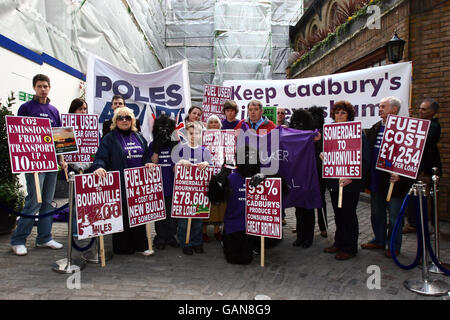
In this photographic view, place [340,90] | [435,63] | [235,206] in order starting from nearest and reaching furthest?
[235,206] < [435,63] < [340,90]

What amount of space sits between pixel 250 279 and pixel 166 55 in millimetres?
19054

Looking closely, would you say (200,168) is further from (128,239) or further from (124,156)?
(128,239)

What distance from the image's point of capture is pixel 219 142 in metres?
5.30

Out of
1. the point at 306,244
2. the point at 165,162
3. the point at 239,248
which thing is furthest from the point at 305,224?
the point at 165,162

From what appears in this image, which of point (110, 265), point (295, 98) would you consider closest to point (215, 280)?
point (110, 265)

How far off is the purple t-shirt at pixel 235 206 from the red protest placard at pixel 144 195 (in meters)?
0.88

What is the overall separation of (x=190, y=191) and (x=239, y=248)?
98 cm

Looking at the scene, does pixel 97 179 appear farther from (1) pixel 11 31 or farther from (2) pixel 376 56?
(2) pixel 376 56

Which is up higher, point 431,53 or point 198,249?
point 431,53

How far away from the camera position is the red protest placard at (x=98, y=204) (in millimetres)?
3801

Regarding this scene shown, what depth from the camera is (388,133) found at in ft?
13.4

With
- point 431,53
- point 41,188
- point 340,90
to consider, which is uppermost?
point 431,53

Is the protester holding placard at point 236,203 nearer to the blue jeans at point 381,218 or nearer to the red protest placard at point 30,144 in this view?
the blue jeans at point 381,218

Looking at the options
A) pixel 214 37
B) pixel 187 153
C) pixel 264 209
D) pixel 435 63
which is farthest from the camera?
pixel 214 37
